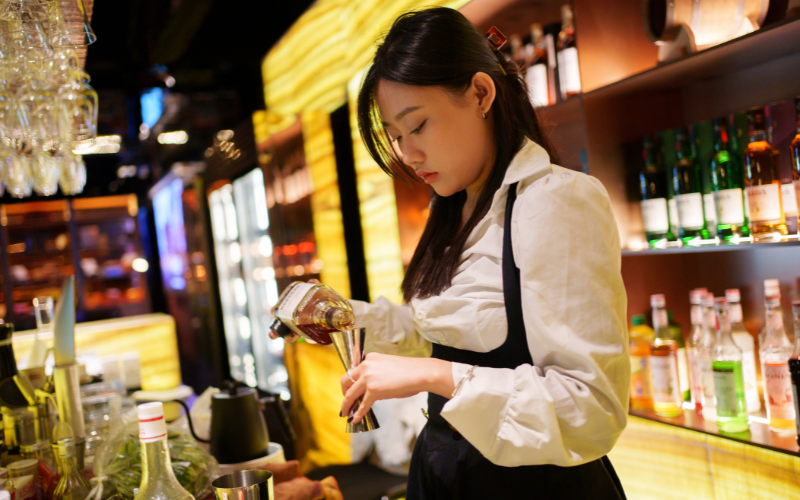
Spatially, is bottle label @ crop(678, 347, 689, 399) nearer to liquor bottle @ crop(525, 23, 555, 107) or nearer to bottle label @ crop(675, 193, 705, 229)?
bottle label @ crop(675, 193, 705, 229)

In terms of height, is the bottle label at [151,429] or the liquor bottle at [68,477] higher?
the bottle label at [151,429]

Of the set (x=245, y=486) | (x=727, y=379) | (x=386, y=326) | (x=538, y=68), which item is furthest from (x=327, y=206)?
(x=245, y=486)

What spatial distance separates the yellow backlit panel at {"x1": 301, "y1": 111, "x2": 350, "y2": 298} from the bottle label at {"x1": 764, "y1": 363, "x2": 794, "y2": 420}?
2608mm

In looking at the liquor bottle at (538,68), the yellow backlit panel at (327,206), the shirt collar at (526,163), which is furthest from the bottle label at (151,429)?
the yellow backlit panel at (327,206)

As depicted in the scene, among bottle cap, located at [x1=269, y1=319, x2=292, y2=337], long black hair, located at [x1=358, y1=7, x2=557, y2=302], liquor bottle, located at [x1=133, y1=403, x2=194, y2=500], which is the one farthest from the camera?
bottle cap, located at [x1=269, y1=319, x2=292, y2=337]

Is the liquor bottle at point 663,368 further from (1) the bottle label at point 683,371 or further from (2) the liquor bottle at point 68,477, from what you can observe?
(2) the liquor bottle at point 68,477

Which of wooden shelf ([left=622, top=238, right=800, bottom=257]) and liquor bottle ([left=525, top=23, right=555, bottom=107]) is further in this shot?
liquor bottle ([left=525, top=23, right=555, bottom=107])

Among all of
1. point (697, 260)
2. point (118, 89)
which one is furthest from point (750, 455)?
point (118, 89)

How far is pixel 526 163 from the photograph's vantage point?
1.08 meters

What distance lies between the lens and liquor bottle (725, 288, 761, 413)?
1735 mm

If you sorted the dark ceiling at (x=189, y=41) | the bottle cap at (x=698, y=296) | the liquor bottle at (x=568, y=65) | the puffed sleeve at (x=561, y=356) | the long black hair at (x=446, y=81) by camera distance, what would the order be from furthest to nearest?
1. the dark ceiling at (x=189, y=41)
2. the liquor bottle at (x=568, y=65)
3. the bottle cap at (x=698, y=296)
4. the long black hair at (x=446, y=81)
5. the puffed sleeve at (x=561, y=356)

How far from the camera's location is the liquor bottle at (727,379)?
5.59 feet

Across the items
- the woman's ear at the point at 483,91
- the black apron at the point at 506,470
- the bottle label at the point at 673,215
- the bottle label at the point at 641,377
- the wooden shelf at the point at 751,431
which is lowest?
the wooden shelf at the point at 751,431

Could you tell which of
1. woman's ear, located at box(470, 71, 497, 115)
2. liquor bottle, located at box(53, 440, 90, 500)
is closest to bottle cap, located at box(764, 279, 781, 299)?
woman's ear, located at box(470, 71, 497, 115)
